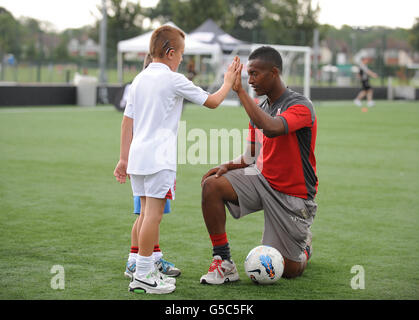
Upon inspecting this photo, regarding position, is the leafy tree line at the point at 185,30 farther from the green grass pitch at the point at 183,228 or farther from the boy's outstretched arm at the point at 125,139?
the boy's outstretched arm at the point at 125,139

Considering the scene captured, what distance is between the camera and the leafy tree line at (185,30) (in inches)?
1160

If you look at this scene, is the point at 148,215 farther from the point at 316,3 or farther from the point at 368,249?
the point at 316,3

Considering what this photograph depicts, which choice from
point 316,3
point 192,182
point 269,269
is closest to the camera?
point 269,269

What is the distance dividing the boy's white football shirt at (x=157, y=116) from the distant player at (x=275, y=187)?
0.57m

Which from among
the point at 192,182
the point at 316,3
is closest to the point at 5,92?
the point at 192,182

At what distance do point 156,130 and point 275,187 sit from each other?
1077 millimetres

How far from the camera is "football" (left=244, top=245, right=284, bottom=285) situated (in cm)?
441

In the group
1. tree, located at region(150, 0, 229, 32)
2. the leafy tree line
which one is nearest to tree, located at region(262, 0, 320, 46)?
the leafy tree line

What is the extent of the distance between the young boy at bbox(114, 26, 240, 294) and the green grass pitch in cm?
25

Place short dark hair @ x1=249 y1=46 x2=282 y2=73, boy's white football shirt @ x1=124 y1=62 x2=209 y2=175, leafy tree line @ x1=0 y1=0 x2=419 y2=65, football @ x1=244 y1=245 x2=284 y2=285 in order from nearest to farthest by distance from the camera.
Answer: boy's white football shirt @ x1=124 y1=62 x2=209 y2=175 → football @ x1=244 y1=245 x2=284 y2=285 → short dark hair @ x1=249 y1=46 x2=282 y2=73 → leafy tree line @ x1=0 y1=0 x2=419 y2=65

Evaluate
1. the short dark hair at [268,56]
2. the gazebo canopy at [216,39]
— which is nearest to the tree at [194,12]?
the gazebo canopy at [216,39]

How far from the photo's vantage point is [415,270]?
16.0 feet

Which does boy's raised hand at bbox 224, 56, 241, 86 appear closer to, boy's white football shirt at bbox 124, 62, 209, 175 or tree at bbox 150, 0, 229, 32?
boy's white football shirt at bbox 124, 62, 209, 175

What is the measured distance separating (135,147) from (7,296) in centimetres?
129
